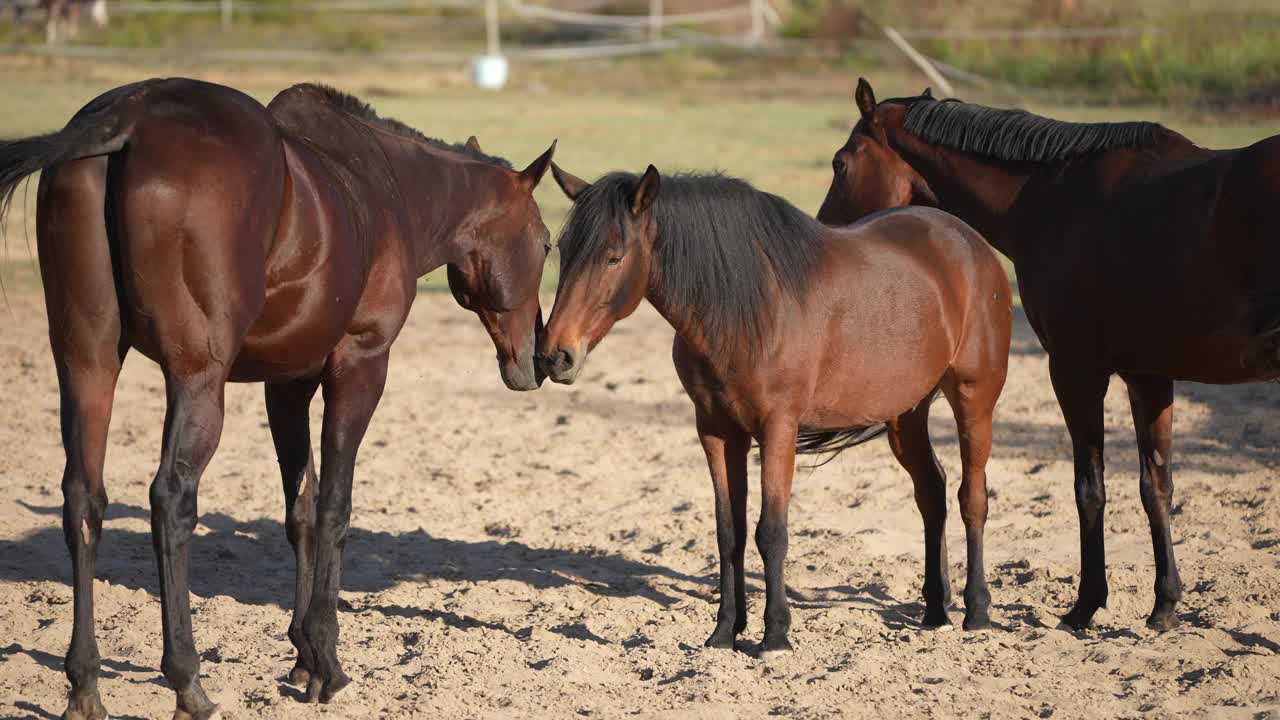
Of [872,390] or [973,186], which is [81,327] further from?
[973,186]

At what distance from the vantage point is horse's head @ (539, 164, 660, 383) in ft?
14.5

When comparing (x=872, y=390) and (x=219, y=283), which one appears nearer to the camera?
(x=219, y=283)

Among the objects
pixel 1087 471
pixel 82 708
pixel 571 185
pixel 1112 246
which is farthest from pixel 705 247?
pixel 82 708

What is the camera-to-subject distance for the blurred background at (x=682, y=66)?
52.2 ft

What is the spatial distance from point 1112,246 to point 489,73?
70.1 feet

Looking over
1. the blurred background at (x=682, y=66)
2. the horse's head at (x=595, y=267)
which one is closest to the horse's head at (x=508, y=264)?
the horse's head at (x=595, y=267)

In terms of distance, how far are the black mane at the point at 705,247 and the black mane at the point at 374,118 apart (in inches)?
19.4

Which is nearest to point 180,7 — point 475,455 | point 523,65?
point 523,65

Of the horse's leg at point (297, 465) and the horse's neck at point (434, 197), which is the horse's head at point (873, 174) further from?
the horse's leg at point (297, 465)

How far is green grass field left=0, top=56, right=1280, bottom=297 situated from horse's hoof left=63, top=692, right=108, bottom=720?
307 inches

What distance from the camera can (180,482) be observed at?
369 centimetres

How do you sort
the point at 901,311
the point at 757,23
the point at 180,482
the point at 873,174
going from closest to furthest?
the point at 180,482 → the point at 901,311 → the point at 873,174 → the point at 757,23

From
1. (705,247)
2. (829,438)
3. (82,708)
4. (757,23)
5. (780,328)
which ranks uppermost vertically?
(757,23)

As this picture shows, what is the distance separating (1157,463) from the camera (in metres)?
Result: 5.12
